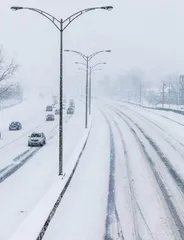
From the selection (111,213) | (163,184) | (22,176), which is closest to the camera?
(111,213)

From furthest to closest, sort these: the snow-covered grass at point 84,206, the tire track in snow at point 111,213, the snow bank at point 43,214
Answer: the snow-covered grass at point 84,206 → the tire track in snow at point 111,213 → the snow bank at point 43,214

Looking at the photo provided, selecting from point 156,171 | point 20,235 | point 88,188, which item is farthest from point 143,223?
point 156,171

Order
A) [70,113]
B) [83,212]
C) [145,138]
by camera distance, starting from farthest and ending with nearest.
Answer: [70,113]
[145,138]
[83,212]

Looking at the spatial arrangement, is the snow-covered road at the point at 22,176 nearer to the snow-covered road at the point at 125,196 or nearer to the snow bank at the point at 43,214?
the snow bank at the point at 43,214

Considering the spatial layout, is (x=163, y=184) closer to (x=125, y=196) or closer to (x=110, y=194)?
(x=125, y=196)

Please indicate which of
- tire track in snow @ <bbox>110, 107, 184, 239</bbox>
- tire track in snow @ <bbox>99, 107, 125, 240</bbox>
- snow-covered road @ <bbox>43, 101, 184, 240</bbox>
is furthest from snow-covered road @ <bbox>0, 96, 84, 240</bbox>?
tire track in snow @ <bbox>110, 107, 184, 239</bbox>

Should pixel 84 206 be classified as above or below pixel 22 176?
above

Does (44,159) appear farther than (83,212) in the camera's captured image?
Yes

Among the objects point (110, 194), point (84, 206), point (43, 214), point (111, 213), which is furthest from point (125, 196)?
point (43, 214)

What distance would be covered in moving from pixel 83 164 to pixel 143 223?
14.7 m

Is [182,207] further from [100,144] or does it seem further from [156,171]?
[100,144]

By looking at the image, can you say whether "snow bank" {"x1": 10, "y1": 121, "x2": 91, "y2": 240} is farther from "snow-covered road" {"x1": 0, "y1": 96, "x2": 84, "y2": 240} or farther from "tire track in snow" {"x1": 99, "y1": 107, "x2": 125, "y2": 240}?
"tire track in snow" {"x1": 99, "y1": 107, "x2": 125, "y2": 240}

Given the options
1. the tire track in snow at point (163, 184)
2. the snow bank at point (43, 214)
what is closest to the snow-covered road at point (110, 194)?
the tire track in snow at point (163, 184)

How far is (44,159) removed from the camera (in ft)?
119
